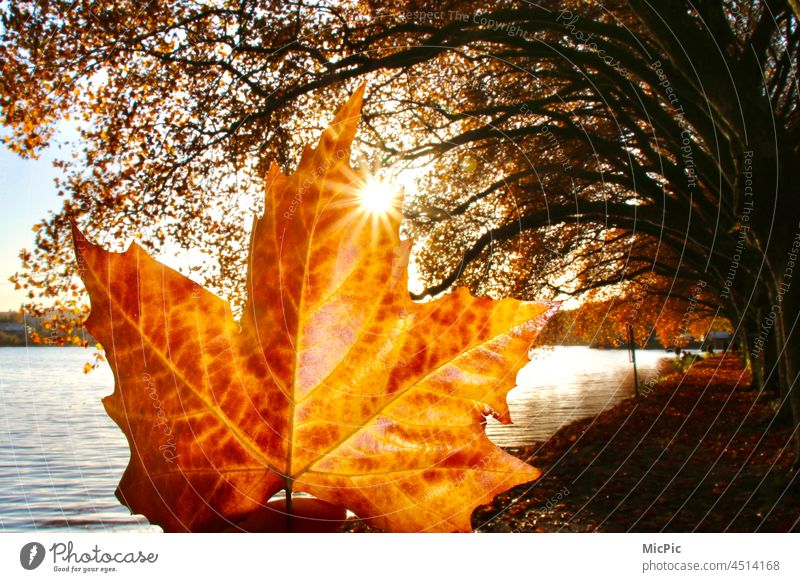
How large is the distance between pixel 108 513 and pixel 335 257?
1561 centimetres

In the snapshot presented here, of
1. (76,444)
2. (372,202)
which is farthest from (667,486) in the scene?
(372,202)

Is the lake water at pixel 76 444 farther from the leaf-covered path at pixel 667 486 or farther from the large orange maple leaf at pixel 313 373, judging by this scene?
the large orange maple leaf at pixel 313 373

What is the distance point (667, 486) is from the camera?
22.6 ft

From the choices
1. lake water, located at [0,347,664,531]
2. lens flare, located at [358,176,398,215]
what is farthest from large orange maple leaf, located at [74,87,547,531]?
lake water, located at [0,347,664,531]

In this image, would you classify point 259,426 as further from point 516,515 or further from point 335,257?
point 516,515

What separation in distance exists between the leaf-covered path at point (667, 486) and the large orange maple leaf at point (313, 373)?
3840 millimetres

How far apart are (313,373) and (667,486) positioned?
7.43 m

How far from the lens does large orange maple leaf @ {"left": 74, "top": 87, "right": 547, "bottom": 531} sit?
1.77 ft

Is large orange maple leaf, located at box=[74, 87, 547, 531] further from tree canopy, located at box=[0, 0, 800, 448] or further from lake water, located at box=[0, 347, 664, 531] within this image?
lake water, located at box=[0, 347, 664, 531]

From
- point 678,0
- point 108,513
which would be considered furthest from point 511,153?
point 108,513

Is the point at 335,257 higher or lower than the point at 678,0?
lower

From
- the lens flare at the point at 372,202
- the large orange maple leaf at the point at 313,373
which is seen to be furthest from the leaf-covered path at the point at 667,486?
the lens flare at the point at 372,202

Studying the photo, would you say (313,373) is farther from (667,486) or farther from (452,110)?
(452,110)

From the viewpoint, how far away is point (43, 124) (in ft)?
5.92
